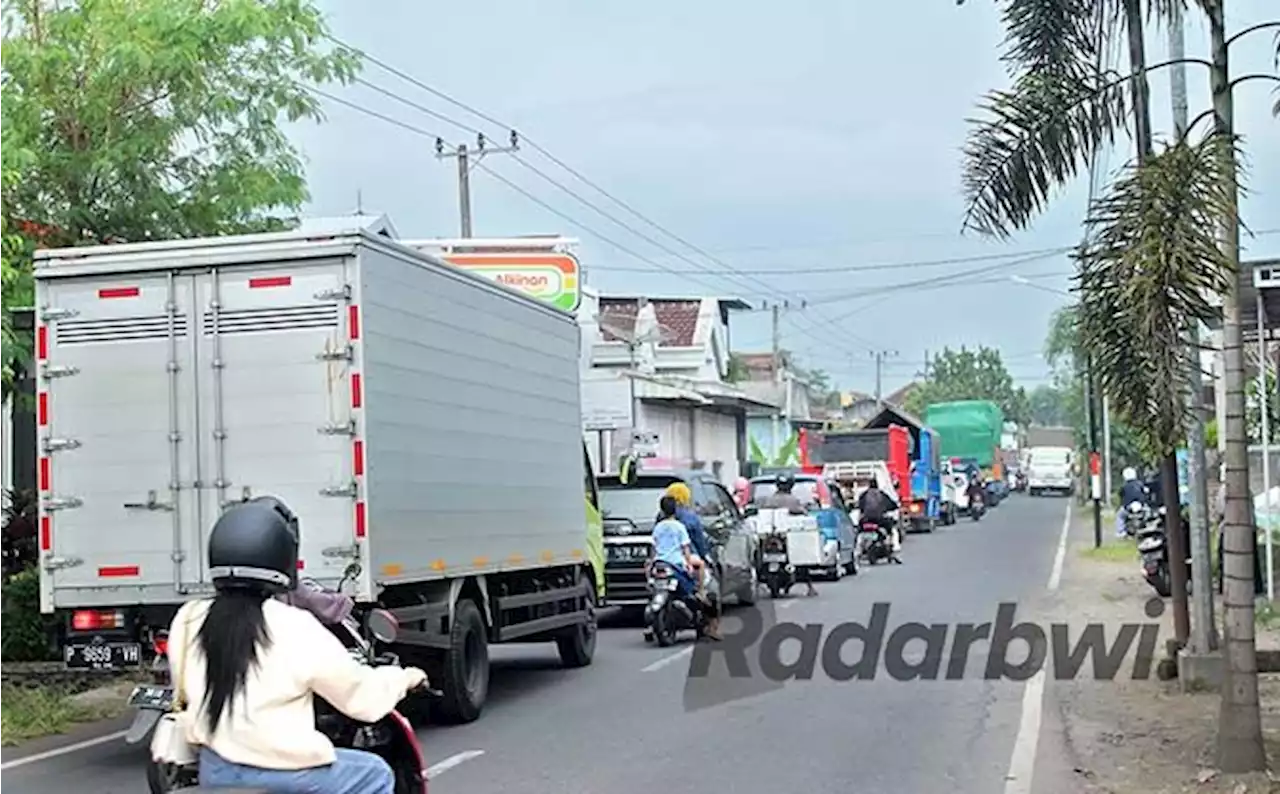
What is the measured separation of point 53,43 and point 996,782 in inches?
420

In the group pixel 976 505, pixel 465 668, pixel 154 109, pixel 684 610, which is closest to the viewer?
pixel 465 668

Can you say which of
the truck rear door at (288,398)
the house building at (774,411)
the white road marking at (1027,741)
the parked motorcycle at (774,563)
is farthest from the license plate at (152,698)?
the house building at (774,411)

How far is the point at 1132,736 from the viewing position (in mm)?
11594

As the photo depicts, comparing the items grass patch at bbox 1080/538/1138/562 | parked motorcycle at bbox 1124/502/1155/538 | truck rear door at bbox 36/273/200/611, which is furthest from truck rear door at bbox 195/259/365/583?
grass patch at bbox 1080/538/1138/562

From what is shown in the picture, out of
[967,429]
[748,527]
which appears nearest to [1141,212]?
[748,527]

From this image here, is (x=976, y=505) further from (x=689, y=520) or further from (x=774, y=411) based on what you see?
(x=689, y=520)

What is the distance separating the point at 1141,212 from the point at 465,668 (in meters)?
6.11

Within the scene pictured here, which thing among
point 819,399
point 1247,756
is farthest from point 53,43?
point 819,399

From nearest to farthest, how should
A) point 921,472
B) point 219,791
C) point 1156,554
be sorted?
point 219,791 < point 1156,554 < point 921,472

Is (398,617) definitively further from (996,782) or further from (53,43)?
(53,43)

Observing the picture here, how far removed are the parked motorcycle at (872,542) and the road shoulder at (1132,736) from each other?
1504 centimetres

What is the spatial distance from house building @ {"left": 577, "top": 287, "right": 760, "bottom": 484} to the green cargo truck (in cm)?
832

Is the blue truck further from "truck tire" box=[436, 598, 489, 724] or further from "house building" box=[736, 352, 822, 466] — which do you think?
"truck tire" box=[436, 598, 489, 724]

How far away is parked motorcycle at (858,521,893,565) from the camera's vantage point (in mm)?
32938
